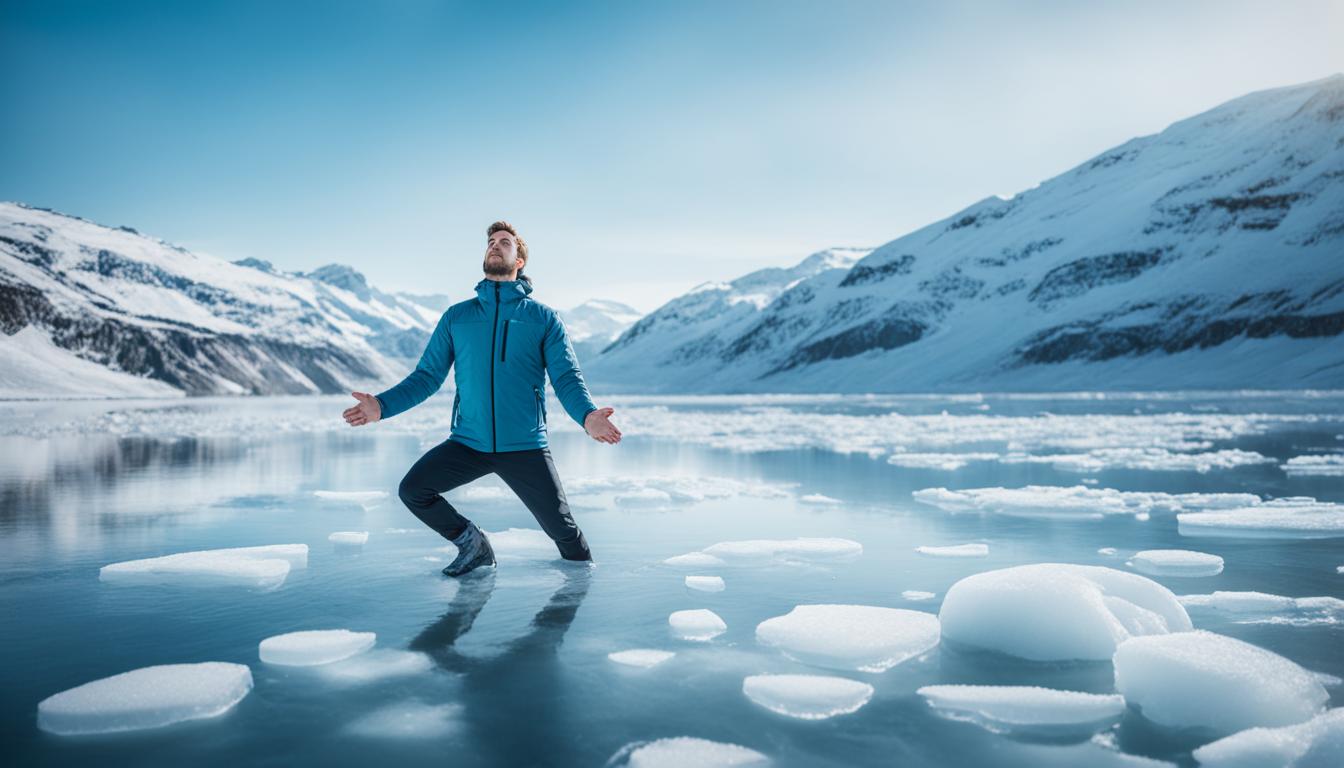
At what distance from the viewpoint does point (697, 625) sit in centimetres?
430

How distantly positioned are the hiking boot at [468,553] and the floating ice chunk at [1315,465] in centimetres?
1226

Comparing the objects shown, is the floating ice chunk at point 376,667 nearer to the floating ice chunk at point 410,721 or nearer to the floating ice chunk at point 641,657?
the floating ice chunk at point 410,721

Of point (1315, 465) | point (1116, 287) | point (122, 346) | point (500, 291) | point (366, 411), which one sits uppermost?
point (1116, 287)

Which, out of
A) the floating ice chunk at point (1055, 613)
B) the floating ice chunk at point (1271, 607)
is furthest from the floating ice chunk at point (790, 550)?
the floating ice chunk at point (1271, 607)

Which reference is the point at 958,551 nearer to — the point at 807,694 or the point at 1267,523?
the point at 1267,523

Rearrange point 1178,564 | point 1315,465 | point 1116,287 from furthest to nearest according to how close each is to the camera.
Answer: point 1116,287 → point 1315,465 → point 1178,564

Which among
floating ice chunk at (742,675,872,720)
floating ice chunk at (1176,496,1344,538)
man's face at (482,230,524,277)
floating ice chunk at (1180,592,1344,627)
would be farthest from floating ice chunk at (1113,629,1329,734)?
floating ice chunk at (1176,496,1344,538)

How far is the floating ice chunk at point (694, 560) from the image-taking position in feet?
19.7

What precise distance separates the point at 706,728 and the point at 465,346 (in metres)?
3.17

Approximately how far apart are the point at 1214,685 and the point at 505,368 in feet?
13.0

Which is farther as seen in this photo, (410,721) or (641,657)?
(641,657)

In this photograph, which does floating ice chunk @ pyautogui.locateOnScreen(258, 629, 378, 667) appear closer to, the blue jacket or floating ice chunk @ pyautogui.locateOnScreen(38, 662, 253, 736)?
floating ice chunk @ pyautogui.locateOnScreen(38, 662, 253, 736)

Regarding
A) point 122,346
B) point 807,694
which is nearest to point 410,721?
point 807,694

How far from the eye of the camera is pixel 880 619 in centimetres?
421
